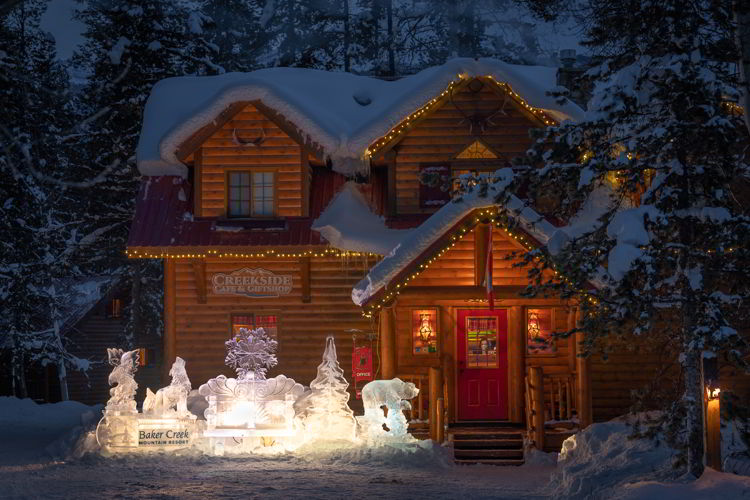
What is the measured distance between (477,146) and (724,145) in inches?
404

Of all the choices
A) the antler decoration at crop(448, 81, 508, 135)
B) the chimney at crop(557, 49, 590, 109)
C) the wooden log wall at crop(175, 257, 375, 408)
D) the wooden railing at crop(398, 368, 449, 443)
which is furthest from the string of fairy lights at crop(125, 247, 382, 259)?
the chimney at crop(557, 49, 590, 109)

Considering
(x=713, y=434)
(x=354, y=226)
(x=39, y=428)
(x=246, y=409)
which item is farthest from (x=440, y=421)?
(x=39, y=428)

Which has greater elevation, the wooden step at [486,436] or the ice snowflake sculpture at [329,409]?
the ice snowflake sculpture at [329,409]

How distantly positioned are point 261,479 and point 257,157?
9046 mm

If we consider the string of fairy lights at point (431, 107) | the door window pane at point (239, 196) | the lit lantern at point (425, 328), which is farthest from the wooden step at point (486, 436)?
the door window pane at point (239, 196)

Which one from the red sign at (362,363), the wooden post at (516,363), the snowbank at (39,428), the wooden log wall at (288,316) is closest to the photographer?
the snowbank at (39,428)

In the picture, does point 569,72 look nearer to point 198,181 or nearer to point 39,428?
point 198,181

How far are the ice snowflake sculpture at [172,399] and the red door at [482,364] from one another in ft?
19.2

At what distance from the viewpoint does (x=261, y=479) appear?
1441 cm

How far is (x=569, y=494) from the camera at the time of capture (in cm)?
1290

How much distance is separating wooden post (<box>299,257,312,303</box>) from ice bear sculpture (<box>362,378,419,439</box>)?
4.70 m

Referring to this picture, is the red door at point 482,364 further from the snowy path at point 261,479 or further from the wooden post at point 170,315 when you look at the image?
the wooden post at point 170,315

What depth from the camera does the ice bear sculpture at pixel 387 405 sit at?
16.8 m

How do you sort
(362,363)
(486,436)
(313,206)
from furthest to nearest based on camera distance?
1. (313,206)
2. (362,363)
3. (486,436)
